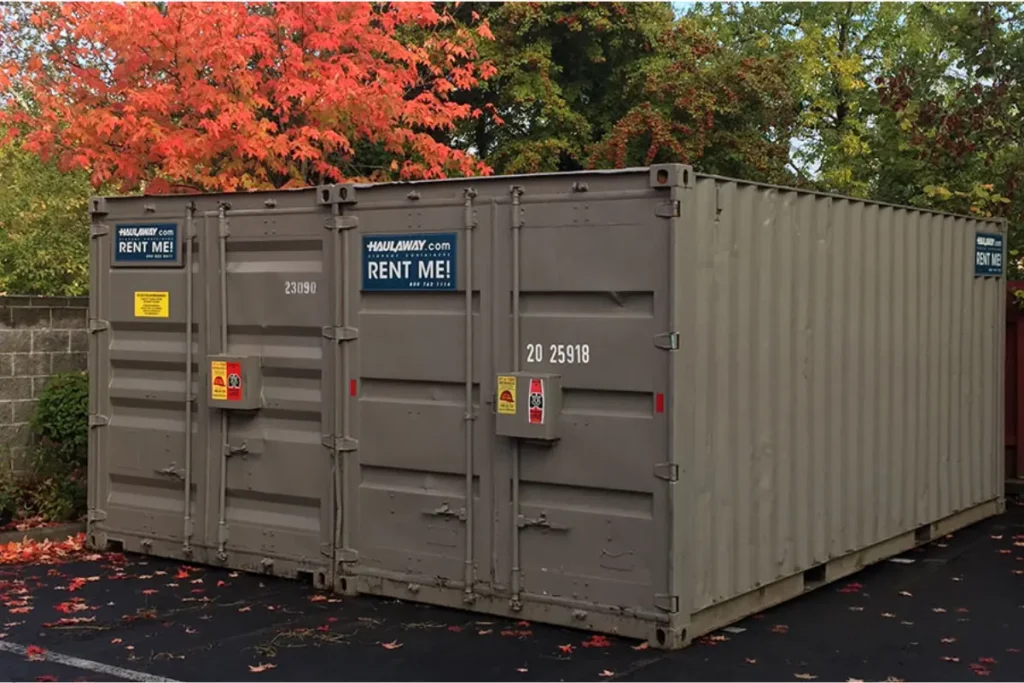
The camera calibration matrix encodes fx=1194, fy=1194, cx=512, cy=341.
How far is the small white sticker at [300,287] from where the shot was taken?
8.45 meters

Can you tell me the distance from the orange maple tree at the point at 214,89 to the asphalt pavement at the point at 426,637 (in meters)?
5.01

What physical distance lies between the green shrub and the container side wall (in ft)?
20.3

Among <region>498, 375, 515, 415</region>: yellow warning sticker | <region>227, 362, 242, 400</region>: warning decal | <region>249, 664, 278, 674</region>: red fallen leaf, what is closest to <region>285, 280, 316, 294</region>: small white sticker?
<region>227, 362, 242, 400</region>: warning decal

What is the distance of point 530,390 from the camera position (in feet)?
23.7

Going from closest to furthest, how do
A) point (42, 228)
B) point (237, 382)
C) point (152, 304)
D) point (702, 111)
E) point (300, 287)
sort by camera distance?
point (300, 287), point (237, 382), point (152, 304), point (702, 111), point (42, 228)

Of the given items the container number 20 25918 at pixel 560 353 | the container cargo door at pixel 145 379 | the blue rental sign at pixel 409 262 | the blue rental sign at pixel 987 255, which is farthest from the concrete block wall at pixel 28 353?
the blue rental sign at pixel 987 255

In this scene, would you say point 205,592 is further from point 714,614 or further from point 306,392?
point 714,614

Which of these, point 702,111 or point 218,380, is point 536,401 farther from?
point 702,111

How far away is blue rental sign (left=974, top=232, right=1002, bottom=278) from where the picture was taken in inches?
442

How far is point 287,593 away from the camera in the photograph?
27.2 feet

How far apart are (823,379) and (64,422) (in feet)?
21.8

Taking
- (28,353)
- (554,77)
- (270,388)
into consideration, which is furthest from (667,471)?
(554,77)

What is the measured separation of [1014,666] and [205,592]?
520cm

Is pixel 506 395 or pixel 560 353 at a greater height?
pixel 560 353
